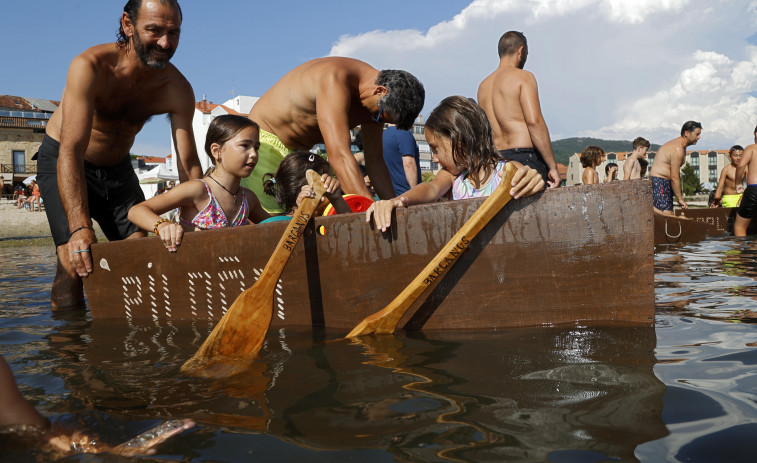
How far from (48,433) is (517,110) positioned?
4.52 m

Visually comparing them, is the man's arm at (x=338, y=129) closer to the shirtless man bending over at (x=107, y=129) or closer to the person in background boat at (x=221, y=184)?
the person in background boat at (x=221, y=184)

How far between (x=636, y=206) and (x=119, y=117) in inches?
126

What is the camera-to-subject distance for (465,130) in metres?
3.18

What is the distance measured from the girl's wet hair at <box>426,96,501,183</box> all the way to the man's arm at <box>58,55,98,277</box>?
6.47 feet

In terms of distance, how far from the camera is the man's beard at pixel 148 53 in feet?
12.1

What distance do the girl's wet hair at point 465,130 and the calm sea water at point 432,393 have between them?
1027 mm

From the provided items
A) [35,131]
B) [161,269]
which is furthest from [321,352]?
[35,131]

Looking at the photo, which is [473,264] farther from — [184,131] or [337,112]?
[184,131]

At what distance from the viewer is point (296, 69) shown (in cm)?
454

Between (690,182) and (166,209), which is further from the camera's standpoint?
(690,182)

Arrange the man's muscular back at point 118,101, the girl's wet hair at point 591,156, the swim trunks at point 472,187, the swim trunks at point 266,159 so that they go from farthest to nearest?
1. the girl's wet hair at point 591,156
2. the swim trunks at point 266,159
3. the man's muscular back at point 118,101
4. the swim trunks at point 472,187

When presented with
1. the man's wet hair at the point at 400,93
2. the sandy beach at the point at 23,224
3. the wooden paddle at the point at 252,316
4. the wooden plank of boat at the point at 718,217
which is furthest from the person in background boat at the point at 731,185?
the sandy beach at the point at 23,224

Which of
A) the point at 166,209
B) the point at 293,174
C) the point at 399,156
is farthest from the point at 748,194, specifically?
the point at 166,209

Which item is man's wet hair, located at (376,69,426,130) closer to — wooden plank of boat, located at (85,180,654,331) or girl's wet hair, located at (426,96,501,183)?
girl's wet hair, located at (426,96,501,183)
